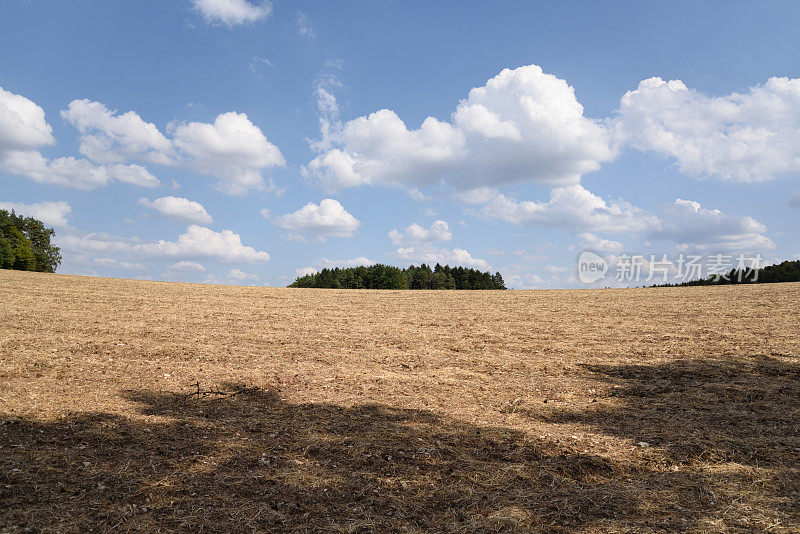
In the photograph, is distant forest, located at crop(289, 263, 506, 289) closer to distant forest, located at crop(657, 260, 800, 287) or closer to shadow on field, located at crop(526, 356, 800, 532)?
distant forest, located at crop(657, 260, 800, 287)

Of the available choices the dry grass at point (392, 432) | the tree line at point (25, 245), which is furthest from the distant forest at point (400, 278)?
the dry grass at point (392, 432)

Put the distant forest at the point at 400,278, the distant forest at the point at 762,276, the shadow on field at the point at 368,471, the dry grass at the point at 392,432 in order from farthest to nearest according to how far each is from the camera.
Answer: the distant forest at the point at 400,278 < the distant forest at the point at 762,276 < the dry grass at the point at 392,432 < the shadow on field at the point at 368,471

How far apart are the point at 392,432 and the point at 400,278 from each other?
289 feet

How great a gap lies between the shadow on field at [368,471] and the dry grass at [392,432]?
3cm

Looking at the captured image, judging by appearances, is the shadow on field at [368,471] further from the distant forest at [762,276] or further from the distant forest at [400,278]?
the distant forest at [400,278]

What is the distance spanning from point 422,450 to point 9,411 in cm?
707

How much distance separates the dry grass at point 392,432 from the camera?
4621mm

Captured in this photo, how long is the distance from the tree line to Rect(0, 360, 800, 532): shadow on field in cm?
7418

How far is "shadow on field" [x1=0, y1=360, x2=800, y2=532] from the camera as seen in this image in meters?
4.48

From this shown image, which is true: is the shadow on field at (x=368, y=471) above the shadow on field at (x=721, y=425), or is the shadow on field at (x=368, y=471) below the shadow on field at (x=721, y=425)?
below

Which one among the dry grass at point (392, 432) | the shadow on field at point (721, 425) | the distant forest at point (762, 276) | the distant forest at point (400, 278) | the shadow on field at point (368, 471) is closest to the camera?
the shadow on field at point (368, 471)

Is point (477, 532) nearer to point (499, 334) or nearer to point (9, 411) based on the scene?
point (9, 411)

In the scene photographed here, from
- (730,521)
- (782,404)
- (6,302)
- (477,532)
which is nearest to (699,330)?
(782,404)

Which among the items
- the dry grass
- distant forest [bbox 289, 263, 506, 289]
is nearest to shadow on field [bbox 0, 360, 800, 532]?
the dry grass
